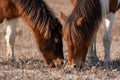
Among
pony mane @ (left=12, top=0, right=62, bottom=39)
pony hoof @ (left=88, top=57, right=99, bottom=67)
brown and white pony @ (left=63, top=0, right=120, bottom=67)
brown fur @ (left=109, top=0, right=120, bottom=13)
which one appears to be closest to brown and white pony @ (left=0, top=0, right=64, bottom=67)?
pony mane @ (left=12, top=0, right=62, bottom=39)

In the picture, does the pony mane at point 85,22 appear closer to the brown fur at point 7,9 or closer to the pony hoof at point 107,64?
the pony hoof at point 107,64

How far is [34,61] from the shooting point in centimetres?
895

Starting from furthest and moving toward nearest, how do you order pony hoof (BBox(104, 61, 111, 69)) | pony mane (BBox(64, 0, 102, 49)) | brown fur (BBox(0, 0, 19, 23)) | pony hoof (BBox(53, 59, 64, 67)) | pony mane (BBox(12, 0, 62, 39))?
brown fur (BBox(0, 0, 19, 23)) → pony hoof (BBox(104, 61, 111, 69)) → pony hoof (BBox(53, 59, 64, 67)) → pony mane (BBox(12, 0, 62, 39)) → pony mane (BBox(64, 0, 102, 49))

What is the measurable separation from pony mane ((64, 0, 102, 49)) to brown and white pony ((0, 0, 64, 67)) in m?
0.46

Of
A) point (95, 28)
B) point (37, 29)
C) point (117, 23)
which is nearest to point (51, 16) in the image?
point (37, 29)

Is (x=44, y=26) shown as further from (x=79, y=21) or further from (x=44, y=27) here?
(x=79, y=21)

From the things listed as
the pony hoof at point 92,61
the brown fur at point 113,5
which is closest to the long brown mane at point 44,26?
the pony hoof at point 92,61

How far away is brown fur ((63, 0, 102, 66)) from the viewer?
24.7 ft

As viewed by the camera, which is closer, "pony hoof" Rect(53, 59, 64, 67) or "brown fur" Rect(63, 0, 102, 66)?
"brown fur" Rect(63, 0, 102, 66)

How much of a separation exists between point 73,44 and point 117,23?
9518mm

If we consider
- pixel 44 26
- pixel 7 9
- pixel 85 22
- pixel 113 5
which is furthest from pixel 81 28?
pixel 7 9

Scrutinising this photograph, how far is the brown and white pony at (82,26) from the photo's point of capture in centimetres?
755

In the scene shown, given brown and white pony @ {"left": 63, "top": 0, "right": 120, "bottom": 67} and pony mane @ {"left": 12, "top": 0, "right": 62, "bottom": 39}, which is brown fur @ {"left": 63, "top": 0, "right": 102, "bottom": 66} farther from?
pony mane @ {"left": 12, "top": 0, "right": 62, "bottom": 39}

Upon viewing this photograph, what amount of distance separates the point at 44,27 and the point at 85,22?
80 cm
